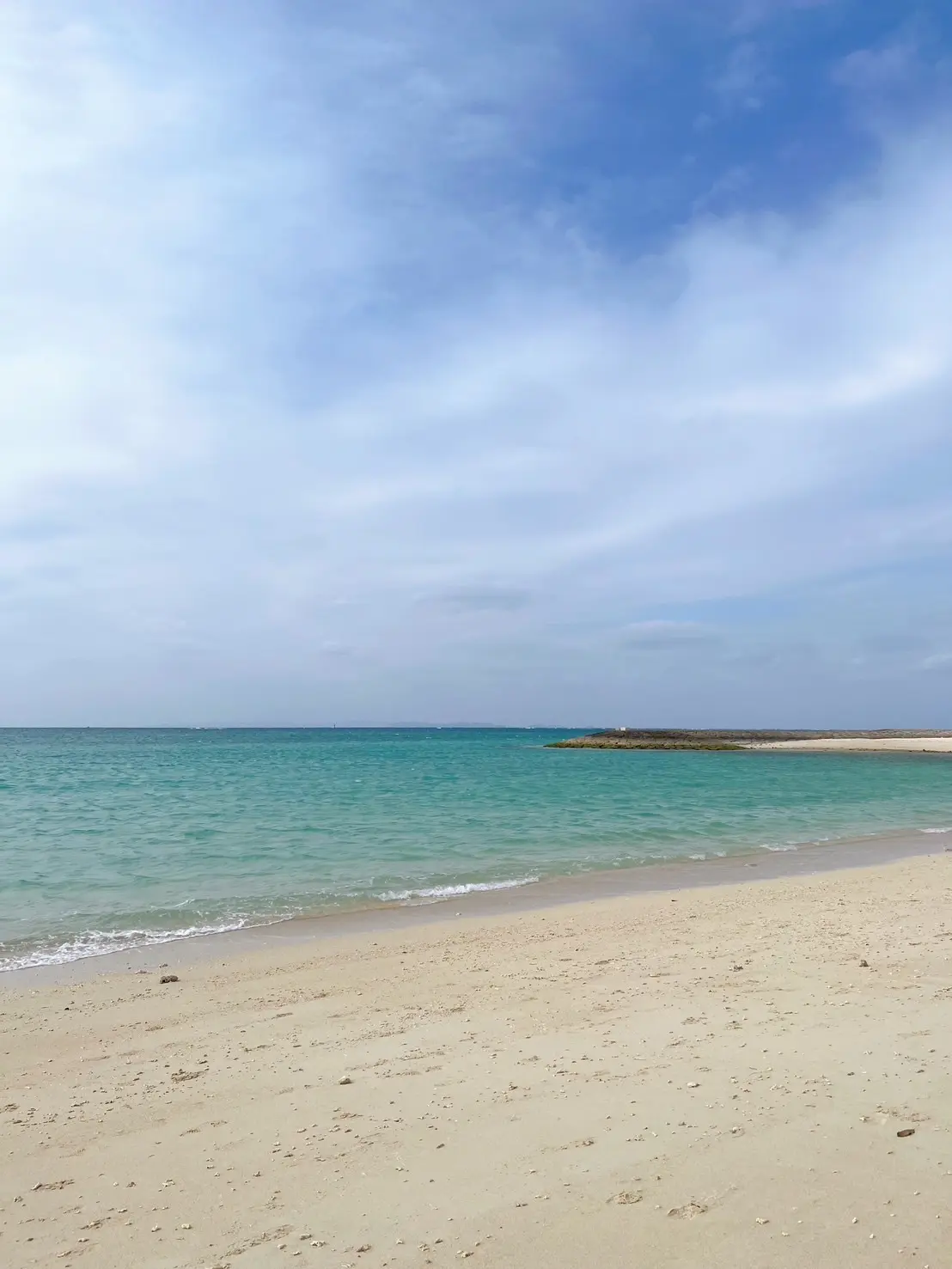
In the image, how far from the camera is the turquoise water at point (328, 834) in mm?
11938

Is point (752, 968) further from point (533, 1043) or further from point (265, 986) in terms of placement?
point (265, 986)

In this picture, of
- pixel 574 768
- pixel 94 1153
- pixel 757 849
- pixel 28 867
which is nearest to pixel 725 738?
pixel 574 768

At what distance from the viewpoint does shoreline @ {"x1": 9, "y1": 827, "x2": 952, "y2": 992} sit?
9.26m

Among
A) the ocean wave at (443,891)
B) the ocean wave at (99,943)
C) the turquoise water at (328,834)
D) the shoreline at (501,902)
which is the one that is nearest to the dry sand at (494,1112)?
the shoreline at (501,902)

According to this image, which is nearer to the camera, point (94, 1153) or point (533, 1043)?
point (94, 1153)

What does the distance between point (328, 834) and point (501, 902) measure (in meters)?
7.38

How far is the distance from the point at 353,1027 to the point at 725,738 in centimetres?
10753

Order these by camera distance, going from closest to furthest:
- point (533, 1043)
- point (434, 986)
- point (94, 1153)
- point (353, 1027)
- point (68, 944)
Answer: point (94, 1153), point (533, 1043), point (353, 1027), point (434, 986), point (68, 944)

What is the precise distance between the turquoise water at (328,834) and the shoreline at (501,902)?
0.42m

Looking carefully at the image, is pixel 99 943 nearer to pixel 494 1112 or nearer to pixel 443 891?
pixel 443 891

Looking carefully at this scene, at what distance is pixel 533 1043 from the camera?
6148mm

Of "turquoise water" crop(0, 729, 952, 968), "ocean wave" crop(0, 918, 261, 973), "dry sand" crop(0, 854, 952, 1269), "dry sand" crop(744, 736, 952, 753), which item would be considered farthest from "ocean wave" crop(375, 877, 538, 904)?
"dry sand" crop(744, 736, 952, 753)

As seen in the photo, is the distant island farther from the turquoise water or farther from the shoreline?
the shoreline

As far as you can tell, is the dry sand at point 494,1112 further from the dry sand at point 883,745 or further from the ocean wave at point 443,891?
the dry sand at point 883,745
